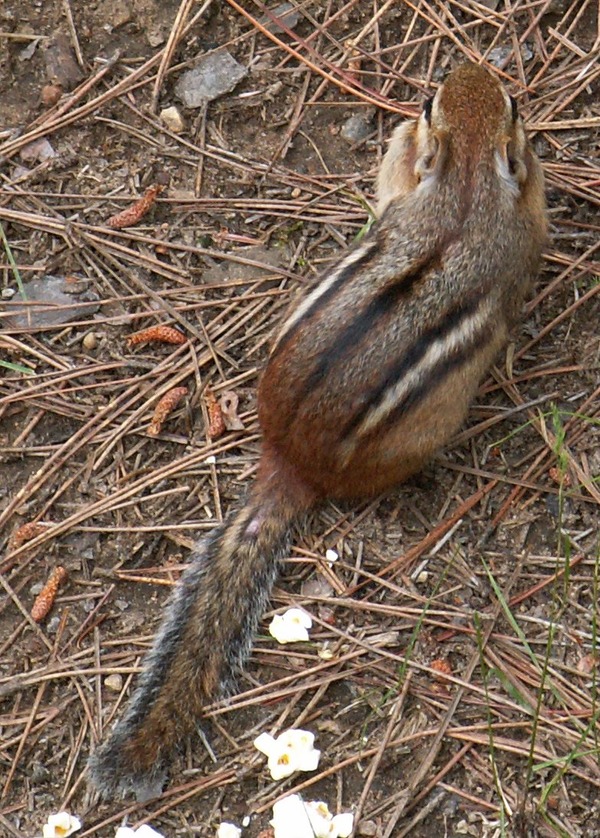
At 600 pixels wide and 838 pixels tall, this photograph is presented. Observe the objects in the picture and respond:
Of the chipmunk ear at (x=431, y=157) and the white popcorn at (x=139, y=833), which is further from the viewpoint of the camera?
the chipmunk ear at (x=431, y=157)

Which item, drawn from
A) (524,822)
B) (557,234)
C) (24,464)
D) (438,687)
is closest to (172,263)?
(24,464)

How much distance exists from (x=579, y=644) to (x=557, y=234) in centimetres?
142

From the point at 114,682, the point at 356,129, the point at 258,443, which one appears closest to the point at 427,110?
the point at 356,129

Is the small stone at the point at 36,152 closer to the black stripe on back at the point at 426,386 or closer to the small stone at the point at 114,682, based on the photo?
the black stripe on back at the point at 426,386

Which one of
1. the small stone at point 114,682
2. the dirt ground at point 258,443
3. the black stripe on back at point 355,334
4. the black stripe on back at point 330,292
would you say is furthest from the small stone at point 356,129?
the small stone at point 114,682

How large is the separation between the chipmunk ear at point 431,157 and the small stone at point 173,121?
0.94 meters

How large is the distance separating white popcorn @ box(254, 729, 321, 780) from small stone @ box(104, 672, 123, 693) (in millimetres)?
439

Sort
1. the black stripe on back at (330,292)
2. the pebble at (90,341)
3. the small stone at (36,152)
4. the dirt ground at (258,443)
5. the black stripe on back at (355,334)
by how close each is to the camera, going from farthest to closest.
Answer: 1. the small stone at (36,152)
2. the pebble at (90,341)
3. the black stripe on back at (330,292)
4. the black stripe on back at (355,334)
5. the dirt ground at (258,443)

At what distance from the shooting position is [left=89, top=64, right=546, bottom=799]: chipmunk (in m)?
3.52

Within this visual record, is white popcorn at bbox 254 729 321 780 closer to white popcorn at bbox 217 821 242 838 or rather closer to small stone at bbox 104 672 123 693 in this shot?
white popcorn at bbox 217 821 242 838

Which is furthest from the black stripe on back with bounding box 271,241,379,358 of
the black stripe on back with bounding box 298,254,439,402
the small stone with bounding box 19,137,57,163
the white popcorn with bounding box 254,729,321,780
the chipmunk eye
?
the small stone with bounding box 19,137,57,163

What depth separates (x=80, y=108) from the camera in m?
4.43

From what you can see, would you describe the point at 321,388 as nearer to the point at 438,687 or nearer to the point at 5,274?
the point at 438,687

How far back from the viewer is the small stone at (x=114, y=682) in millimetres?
3602
